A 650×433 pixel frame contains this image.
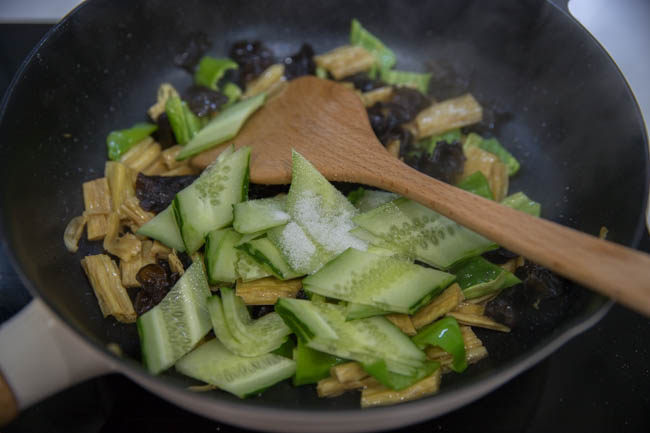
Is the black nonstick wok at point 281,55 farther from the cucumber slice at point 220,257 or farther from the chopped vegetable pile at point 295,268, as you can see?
the cucumber slice at point 220,257

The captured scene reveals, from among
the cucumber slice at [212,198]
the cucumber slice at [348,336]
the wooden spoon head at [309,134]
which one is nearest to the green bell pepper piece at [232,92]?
the wooden spoon head at [309,134]

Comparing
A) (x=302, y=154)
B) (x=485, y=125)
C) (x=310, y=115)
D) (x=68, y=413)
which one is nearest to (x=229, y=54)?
(x=310, y=115)

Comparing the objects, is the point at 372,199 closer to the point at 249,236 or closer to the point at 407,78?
the point at 249,236

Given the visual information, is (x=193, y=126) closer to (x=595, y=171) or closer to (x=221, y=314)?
(x=221, y=314)

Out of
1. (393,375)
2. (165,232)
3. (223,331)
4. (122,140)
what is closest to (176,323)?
(223,331)

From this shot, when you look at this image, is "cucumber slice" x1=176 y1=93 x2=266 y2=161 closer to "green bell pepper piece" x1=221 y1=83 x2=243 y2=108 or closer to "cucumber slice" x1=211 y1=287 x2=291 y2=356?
"green bell pepper piece" x1=221 y1=83 x2=243 y2=108
